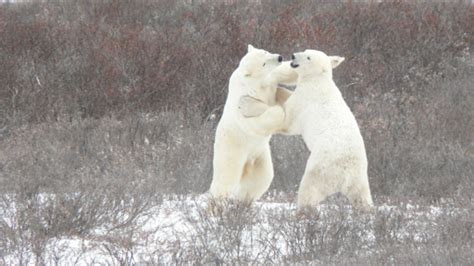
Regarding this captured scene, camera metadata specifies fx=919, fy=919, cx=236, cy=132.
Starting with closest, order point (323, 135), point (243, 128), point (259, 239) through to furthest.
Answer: point (259, 239) → point (323, 135) → point (243, 128)

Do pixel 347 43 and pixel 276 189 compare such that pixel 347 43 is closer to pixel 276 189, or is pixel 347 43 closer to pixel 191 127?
pixel 191 127

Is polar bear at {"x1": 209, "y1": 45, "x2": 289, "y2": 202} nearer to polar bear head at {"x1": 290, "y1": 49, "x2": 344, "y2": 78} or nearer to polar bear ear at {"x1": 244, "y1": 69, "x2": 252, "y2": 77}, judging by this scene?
polar bear ear at {"x1": 244, "y1": 69, "x2": 252, "y2": 77}

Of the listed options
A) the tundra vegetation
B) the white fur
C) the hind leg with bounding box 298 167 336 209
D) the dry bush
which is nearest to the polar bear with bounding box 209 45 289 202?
the white fur

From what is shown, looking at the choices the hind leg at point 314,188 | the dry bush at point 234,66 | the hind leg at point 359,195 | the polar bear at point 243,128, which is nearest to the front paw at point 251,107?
the polar bear at point 243,128

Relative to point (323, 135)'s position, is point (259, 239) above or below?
below

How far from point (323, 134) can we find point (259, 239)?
754 millimetres

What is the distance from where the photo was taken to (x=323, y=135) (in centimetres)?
548

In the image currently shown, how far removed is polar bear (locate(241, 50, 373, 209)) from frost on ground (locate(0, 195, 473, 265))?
0.16 m

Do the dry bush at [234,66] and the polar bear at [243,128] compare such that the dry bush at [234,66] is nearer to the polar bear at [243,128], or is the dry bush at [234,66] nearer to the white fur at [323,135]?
the polar bear at [243,128]

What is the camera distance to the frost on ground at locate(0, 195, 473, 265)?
15.7ft

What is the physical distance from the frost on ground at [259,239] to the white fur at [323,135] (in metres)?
0.15

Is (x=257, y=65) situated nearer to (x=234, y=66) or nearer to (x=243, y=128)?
(x=243, y=128)

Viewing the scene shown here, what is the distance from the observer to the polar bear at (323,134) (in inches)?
214

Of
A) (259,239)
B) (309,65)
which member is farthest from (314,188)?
(309,65)
